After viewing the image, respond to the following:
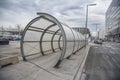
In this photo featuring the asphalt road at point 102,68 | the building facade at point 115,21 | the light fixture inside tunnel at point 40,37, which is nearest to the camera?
the asphalt road at point 102,68

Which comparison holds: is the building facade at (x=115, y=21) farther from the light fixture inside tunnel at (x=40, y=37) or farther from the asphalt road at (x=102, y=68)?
the light fixture inside tunnel at (x=40, y=37)

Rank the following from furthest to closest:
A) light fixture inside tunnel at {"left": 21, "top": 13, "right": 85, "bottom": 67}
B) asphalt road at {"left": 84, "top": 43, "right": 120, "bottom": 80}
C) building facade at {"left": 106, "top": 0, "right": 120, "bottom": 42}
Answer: building facade at {"left": 106, "top": 0, "right": 120, "bottom": 42} < light fixture inside tunnel at {"left": 21, "top": 13, "right": 85, "bottom": 67} < asphalt road at {"left": 84, "top": 43, "right": 120, "bottom": 80}

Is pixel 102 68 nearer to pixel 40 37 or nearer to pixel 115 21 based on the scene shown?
pixel 40 37

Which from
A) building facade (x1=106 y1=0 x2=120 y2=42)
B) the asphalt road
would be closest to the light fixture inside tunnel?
the asphalt road

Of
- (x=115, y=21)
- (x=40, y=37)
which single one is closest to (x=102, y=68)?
(x=40, y=37)

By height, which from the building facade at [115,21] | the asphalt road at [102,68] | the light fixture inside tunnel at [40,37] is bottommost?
the asphalt road at [102,68]

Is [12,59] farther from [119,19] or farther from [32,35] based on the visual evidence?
[119,19]

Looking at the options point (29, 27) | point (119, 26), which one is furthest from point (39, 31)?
point (119, 26)

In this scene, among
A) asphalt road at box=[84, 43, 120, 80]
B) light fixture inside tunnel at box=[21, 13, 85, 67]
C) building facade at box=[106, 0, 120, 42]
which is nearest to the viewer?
asphalt road at box=[84, 43, 120, 80]

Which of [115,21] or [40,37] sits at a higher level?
[115,21]

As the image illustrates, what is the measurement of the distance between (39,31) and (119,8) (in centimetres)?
6508

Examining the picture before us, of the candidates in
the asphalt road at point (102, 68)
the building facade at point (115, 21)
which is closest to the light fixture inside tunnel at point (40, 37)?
the asphalt road at point (102, 68)

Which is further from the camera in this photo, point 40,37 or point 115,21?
point 115,21

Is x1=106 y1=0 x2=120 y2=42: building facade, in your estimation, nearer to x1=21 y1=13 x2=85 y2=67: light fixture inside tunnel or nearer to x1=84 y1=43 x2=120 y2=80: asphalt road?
x1=84 y1=43 x2=120 y2=80: asphalt road
